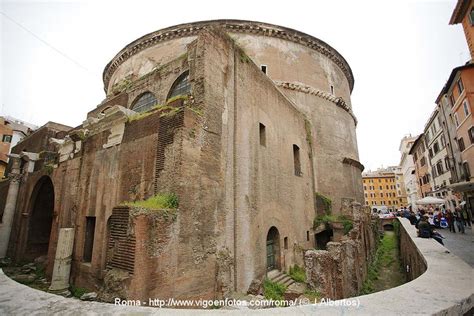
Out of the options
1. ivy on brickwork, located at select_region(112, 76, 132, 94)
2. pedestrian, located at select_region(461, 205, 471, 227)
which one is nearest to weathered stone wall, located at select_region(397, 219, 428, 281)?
pedestrian, located at select_region(461, 205, 471, 227)

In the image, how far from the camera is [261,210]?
29.9 ft

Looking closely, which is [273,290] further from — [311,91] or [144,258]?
[311,91]

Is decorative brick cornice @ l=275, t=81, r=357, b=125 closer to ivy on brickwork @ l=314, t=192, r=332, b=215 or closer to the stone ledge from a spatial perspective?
ivy on brickwork @ l=314, t=192, r=332, b=215

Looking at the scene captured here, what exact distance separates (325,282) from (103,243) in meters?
6.54

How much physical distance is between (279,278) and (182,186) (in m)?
5.58

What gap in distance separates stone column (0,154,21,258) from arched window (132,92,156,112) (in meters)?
8.24

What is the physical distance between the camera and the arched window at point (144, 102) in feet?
35.1

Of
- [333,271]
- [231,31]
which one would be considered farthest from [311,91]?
[333,271]

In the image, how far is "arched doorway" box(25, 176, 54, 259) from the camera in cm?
1244

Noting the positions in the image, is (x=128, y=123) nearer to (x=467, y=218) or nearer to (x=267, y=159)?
(x=267, y=159)

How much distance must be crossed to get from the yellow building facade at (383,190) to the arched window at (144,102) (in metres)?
67.3

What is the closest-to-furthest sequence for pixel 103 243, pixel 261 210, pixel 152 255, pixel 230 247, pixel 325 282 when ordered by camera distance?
pixel 152 255, pixel 325 282, pixel 230 247, pixel 103 243, pixel 261 210

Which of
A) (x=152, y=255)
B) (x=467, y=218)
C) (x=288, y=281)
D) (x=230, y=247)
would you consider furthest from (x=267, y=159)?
(x=467, y=218)

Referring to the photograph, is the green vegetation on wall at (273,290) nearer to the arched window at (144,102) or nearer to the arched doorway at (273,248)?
the arched doorway at (273,248)
